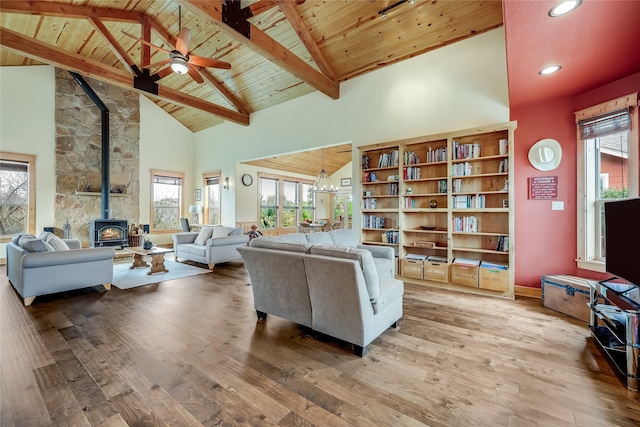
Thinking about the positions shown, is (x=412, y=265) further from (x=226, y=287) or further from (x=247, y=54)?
(x=247, y=54)

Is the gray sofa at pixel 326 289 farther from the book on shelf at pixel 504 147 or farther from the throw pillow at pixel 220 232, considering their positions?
the throw pillow at pixel 220 232

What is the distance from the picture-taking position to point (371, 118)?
200 inches

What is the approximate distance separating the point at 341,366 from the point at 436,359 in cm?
79

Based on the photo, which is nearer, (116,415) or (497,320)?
(116,415)

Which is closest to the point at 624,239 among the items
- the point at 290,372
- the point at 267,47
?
the point at 290,372

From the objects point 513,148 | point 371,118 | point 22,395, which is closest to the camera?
point 22,395

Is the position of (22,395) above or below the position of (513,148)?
below

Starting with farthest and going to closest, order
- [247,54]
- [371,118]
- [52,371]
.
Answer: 1. [247,54]
2. [371,118]
3. [52,371]

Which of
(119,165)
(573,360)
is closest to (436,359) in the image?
(573,360)

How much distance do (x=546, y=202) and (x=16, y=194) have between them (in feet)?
33.0

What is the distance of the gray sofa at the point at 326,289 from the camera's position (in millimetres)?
2221

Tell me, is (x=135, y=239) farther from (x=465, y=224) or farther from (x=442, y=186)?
(x=465, y=224)

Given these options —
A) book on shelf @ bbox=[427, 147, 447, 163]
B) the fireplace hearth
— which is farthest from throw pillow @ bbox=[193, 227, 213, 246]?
book on shelf @ bbox=[427, 147, 447, 163]

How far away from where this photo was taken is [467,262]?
4.03 meters
